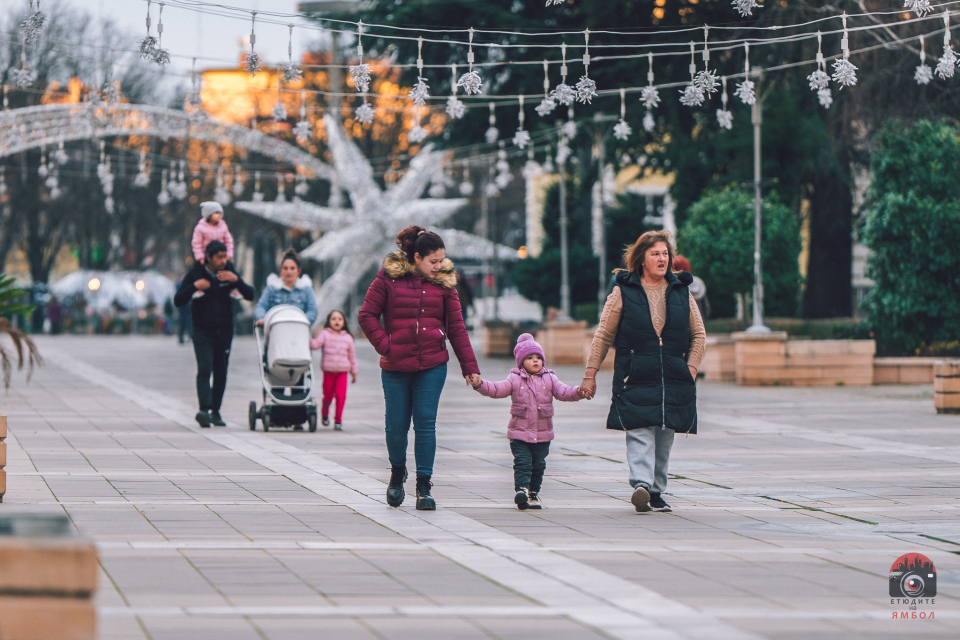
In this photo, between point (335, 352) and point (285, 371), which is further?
point (335, 352)

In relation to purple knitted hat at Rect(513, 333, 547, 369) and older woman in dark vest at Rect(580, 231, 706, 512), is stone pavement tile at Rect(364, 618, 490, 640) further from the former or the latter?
purple knitted hat at Rect(513, 333, 547, 369)

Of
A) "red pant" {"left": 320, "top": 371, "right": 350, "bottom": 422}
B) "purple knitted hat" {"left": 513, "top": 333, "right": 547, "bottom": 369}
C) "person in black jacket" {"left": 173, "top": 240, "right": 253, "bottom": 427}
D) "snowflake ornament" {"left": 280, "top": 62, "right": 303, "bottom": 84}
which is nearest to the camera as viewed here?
"purple knitted hat" {"left": 513, "top": 333, "right": 547, "bottom": 369}

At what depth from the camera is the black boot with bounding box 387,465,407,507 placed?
365 inches

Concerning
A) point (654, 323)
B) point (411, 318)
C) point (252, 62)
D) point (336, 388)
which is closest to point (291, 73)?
point (252, 62)

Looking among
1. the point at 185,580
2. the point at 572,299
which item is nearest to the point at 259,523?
the point at 185,580

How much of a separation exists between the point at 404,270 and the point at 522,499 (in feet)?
5.22

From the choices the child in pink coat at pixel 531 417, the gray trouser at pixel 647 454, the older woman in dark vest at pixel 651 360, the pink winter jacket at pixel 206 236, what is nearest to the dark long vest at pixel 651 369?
the older woman in dark vest at pixel 651 360

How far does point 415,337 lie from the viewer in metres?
9.21

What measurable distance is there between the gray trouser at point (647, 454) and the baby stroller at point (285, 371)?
5.90 meters

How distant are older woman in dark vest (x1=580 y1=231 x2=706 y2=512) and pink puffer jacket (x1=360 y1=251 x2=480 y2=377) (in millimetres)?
915

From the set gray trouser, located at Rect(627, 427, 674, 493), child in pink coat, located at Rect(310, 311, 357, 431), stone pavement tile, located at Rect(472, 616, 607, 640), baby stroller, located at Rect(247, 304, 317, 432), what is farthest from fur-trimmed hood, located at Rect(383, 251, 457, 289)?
child in pink coat, located at Rect(310, 311, 357, 431)

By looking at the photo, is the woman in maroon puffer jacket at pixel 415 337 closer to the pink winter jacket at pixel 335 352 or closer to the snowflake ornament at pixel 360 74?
the snowflake ornament at pixel 360 74

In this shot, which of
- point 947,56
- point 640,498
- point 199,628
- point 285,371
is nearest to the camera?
point 199,628

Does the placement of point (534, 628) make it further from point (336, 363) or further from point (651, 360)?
point (336, 363)
